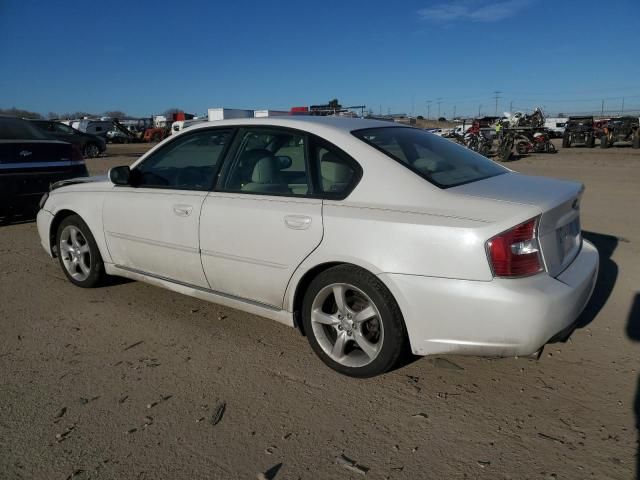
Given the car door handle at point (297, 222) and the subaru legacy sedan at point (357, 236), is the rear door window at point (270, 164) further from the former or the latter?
the car door handle at point (297, 222)

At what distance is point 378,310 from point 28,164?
21.2ft

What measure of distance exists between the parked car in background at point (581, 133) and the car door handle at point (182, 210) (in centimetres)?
2724

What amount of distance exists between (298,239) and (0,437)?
1848mm

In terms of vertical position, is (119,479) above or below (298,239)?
below

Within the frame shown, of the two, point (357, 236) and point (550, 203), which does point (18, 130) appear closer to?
point (357, 236)

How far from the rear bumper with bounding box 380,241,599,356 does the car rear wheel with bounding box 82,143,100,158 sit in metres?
24.8

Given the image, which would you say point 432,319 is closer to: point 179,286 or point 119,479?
point 119,479

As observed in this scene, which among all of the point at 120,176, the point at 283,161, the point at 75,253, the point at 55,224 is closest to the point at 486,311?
the point at 283,161

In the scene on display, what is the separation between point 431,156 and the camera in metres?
3.40

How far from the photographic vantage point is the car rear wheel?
79.9ft

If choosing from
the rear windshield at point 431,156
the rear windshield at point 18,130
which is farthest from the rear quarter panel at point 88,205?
the rear windshield at point 18,130

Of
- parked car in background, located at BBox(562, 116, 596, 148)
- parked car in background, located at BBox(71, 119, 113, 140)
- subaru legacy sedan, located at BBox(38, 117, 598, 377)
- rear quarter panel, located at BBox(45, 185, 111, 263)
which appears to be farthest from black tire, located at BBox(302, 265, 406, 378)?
parked car in background, located at BBox(71, 119, 113, 140)

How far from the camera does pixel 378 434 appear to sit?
2582 millimetres

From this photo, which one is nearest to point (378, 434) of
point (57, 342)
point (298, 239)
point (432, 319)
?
point (432, 319)
